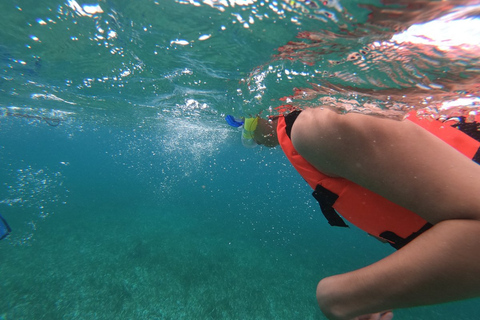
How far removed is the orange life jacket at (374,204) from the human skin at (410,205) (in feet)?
1.26

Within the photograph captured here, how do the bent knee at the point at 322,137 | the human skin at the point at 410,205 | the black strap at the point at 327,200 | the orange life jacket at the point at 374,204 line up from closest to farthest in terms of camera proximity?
1. the human skin at the point at 410,205
2. the bent knee at the point at 322,137
3. the orange life jacket at the point at 374,204
4. the black strap at the point at 327,200

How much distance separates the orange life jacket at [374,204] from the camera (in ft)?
4.65

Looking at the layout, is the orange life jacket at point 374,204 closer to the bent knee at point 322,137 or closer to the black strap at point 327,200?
the black strap at point 327,200

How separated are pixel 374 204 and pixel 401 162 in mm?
635

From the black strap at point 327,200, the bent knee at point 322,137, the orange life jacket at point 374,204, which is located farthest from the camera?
the black strap at point 327,200

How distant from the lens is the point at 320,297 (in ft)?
4.13

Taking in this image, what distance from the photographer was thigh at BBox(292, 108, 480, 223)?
2.87ft

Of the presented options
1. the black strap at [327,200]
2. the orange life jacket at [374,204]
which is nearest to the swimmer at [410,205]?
the orange life jacket at [374,204]

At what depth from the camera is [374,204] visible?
1526mm

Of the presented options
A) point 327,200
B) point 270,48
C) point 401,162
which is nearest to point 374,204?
point 327,200

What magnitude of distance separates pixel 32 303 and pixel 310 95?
483 inches

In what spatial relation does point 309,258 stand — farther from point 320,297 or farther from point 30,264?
point 30,264

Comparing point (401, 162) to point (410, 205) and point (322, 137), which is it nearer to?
point (410, 205)

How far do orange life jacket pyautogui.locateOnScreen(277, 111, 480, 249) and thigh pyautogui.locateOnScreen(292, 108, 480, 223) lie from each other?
0.37 m
